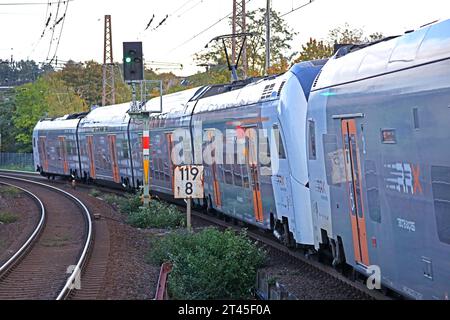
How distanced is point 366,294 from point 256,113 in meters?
5.39

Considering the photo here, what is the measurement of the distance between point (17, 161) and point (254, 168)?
6268cm

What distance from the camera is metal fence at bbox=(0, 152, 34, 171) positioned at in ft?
238

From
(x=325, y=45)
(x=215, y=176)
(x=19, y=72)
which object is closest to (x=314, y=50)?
(x=325, y=45)

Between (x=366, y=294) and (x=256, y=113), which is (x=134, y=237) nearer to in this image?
(x=256, y=113)

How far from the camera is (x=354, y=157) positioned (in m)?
9.80

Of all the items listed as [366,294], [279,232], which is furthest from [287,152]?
[366,294]

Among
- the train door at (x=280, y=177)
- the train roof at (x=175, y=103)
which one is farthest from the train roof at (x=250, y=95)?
the train roof at (x=175, y=103)

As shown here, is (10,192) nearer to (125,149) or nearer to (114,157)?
(114,157)

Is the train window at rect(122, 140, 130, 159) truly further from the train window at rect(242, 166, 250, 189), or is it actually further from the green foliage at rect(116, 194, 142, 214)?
the train window at rect(242, 166, 250, 189)

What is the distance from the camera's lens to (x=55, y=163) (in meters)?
46.2

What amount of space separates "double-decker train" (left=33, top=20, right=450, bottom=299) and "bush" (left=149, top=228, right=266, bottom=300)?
89 cm

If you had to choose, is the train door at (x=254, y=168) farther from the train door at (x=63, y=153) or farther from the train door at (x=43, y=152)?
the train door at (x=43, y=152)

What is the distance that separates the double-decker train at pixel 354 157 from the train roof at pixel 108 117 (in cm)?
1231

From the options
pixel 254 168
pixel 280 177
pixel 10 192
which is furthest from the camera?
pixel 10 192
